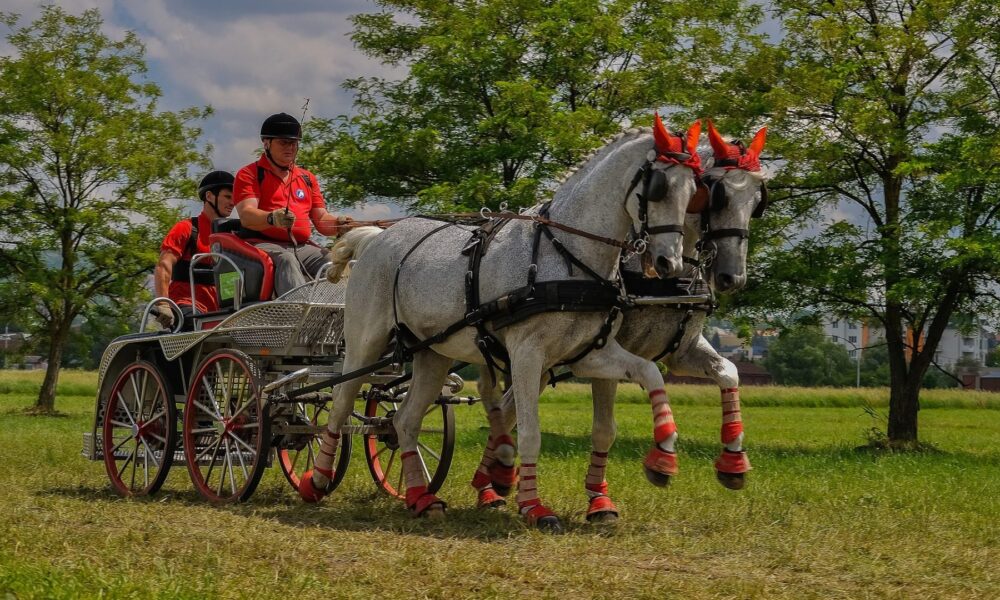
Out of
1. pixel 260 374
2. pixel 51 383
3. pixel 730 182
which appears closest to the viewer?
pixel 730 182

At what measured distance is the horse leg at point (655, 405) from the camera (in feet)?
24.5

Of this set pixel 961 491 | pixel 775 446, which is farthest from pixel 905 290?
pixel 961 491

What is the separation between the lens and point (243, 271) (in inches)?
386

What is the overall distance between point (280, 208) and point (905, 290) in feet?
34.5

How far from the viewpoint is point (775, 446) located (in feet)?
70.3

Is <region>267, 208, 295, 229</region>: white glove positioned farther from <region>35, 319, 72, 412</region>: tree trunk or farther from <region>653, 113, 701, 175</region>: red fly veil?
<region>35, 319, 72, 412</region>: tree trunk

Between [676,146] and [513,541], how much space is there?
255 cm

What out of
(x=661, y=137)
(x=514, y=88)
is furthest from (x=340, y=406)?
(x=514, y=88)

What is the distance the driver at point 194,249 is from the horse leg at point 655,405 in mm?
4492

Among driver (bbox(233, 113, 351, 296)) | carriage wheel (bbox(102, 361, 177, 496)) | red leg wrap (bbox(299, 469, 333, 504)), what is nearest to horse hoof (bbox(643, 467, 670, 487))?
red leg wrap (bbox(299, 469, 333, 504))

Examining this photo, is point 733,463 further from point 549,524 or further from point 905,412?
point 905,412

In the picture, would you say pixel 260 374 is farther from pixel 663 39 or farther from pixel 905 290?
pixel 663 39

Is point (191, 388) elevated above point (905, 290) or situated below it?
below

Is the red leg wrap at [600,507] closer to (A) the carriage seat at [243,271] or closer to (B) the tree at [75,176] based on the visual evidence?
(A) the carriage seat at [243,271]
